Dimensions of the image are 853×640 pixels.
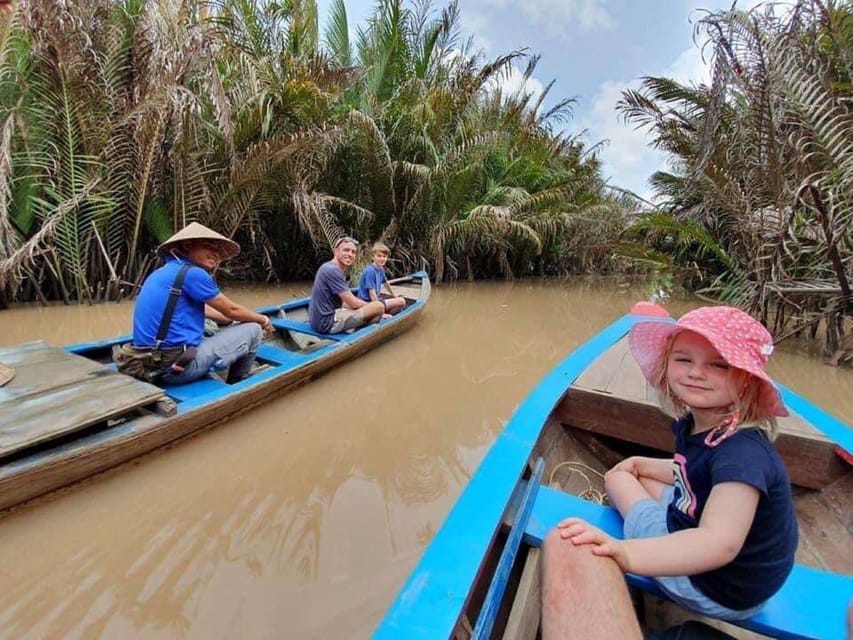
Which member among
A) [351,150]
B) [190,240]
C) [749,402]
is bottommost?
[749,402]

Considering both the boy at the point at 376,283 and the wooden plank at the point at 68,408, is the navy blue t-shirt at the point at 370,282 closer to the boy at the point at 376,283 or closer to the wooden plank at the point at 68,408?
the boy at the point at 376,283

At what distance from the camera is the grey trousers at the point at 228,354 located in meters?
3.32

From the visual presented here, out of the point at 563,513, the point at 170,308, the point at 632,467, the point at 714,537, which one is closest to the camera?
the point at 714,537

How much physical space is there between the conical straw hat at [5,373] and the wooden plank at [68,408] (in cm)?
28

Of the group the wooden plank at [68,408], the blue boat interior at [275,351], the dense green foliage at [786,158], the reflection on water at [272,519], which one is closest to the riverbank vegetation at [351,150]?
the dense green foliage at [786,158]

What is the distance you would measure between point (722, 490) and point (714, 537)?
106 mm

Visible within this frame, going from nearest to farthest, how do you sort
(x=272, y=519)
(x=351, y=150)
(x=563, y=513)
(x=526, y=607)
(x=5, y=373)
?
(x=526, y=607) → (x=563, y=513) → (x=272, y=519) → (x=5, y=373) → (x=351, y=150)

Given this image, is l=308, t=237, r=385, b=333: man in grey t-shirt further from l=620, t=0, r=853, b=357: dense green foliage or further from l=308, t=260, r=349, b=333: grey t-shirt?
l=620, t=0, r=853, b=357: dense green foliage

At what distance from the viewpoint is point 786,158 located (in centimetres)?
500

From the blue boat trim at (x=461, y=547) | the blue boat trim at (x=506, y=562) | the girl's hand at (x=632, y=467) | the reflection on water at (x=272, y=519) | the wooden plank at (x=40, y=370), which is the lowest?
the reflection on water at (x=272, y=519)

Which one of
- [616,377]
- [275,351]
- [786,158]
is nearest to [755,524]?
[616,377]

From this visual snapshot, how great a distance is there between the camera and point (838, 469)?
1814mm

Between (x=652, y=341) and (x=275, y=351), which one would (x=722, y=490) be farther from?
(x=275, y=351)

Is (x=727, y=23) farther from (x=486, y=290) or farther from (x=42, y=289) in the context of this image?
(x=42, y=289)
